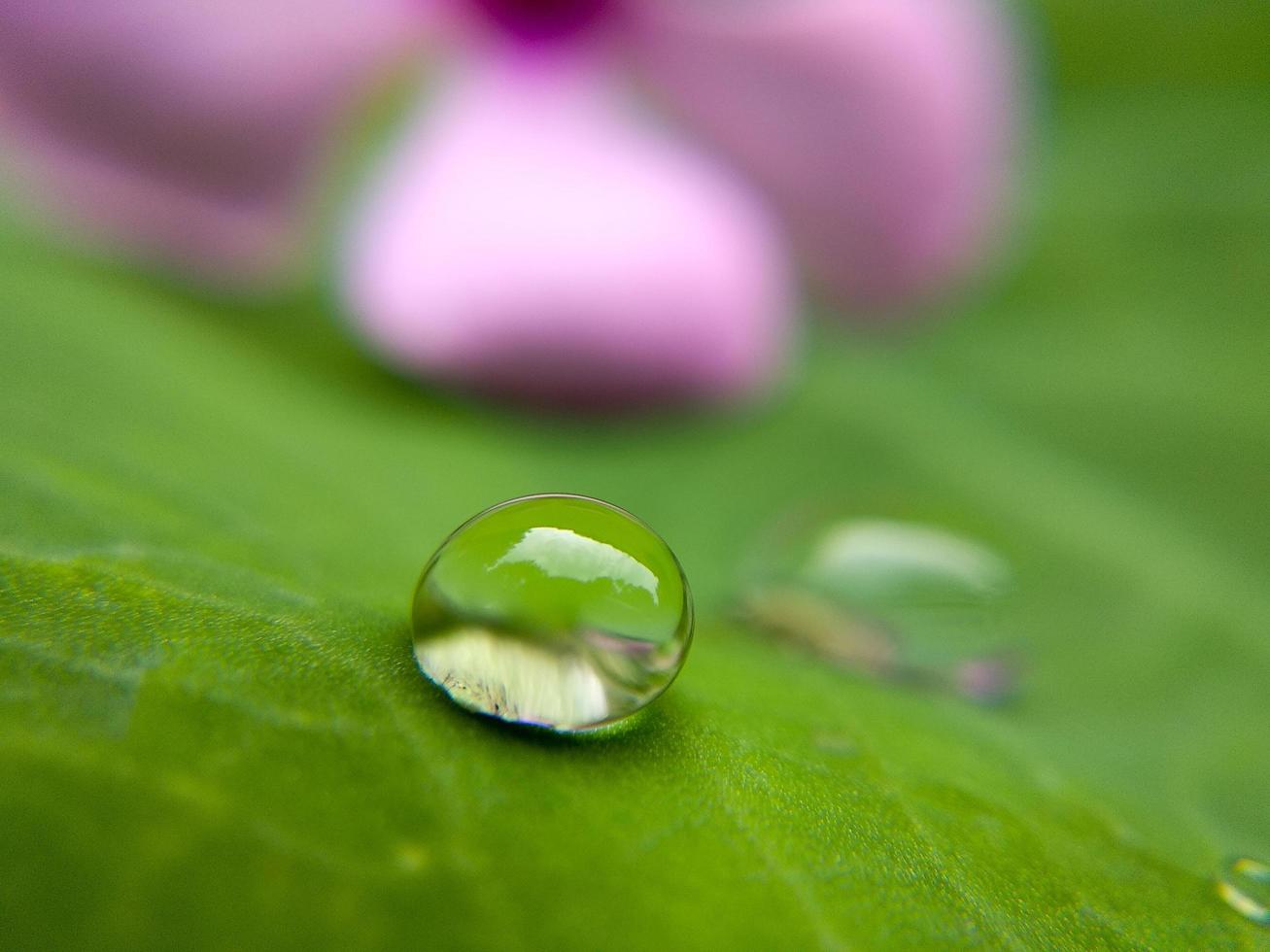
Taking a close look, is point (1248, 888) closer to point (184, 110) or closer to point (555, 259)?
point (555, 259)

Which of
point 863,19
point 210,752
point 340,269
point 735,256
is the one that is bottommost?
point 210,752

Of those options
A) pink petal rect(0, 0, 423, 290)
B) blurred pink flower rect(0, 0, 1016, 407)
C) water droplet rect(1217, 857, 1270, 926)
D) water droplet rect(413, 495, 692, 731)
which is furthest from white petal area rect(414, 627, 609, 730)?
pink petal rect(0, 0, 423, 290)

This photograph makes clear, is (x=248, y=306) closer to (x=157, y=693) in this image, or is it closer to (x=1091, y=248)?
(x=157, y=693)

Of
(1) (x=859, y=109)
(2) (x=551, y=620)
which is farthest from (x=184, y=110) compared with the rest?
(2) (x=551, y=620)

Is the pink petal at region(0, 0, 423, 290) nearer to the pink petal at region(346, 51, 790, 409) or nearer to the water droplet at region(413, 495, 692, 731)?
the pink petal at region(346, 51, 790, 409)

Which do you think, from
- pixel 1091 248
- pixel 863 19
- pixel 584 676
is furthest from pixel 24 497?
pixel 1091 248

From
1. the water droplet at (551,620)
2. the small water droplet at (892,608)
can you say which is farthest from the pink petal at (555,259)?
the water droplet at (551,620)

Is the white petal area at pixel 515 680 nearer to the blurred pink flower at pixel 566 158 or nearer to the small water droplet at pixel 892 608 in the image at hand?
the small water droplet at pixel 892 608
